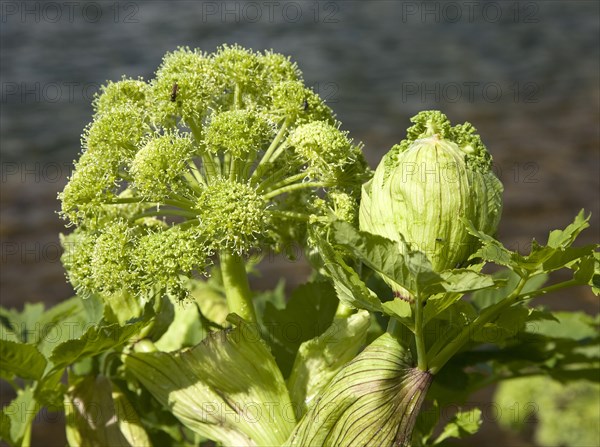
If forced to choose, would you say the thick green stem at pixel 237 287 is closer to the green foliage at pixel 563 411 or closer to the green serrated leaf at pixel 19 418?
the green serrated leaf at pixel 19 418

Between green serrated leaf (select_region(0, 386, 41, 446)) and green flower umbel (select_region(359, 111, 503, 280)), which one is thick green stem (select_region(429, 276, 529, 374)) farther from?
green serrated leaf (select_region(0, 386, 41, 446))

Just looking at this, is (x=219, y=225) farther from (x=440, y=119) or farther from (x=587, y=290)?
(x=587, y=290)

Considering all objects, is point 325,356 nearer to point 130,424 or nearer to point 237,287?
point 237,287

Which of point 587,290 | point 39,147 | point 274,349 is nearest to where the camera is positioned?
point 274,349

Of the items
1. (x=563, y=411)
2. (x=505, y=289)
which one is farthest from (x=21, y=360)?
(x=563, y=411)

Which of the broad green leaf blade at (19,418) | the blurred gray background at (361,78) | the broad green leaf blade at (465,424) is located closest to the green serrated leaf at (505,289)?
the broad green leaf blade at (465,424)

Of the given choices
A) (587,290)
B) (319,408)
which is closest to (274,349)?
(319,408)
